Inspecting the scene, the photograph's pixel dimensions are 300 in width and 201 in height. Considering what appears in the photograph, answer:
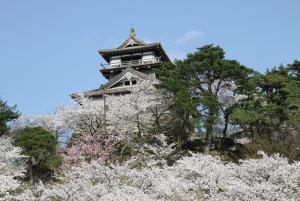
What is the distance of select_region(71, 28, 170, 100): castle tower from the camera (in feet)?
115

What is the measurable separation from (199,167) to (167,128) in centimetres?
1170

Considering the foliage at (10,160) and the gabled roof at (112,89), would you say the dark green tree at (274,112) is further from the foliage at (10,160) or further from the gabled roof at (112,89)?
the foliage at (10,160)

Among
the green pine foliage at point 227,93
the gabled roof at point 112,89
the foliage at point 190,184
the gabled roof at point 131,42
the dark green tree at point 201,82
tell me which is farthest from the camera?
the gabled roof at point 131,42

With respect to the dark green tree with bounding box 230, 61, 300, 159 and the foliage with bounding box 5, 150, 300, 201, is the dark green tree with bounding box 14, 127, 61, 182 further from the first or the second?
the dark green tree with bounding box 230, 61, 300, 159

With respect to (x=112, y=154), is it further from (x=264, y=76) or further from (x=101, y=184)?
(x=101, y=184)

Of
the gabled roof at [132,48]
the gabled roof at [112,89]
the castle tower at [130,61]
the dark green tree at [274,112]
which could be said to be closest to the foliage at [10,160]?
the gabled roof at [112,89]

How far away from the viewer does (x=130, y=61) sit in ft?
127

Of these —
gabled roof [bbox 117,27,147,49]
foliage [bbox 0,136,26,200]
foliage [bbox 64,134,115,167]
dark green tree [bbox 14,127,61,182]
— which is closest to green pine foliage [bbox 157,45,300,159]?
foliage [bbox 64,134,115,167]

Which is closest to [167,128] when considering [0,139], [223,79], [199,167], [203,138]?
[203,138]

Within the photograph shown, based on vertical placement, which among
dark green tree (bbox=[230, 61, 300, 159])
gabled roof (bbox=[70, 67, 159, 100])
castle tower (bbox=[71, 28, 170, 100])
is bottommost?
dark green tree (bbox=[230, 61, 300, 159])

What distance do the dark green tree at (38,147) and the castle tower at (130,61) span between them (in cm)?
921

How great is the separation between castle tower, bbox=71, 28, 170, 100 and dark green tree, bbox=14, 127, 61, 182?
9.21 metres

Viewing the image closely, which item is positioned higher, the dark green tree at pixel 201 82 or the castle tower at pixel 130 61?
the castle tower at pixel 130 61

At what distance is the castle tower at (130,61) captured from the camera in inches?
1377
